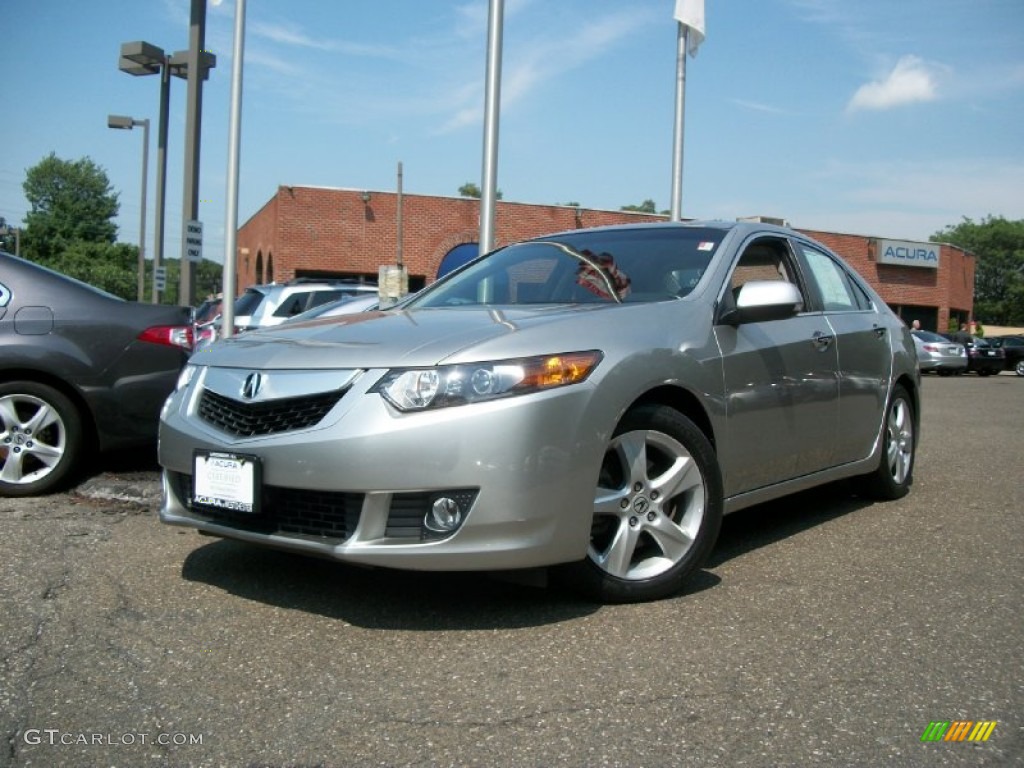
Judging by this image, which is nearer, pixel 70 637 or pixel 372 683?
pixel 372 683

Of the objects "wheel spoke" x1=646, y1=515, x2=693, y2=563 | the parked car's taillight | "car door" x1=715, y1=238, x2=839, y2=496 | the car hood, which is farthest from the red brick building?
"wheel spoke" x1=646, y1=515, x2=693, y2=563

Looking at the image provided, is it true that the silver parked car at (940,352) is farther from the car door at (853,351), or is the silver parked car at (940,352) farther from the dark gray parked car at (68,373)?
the dark gray parked car at (68,373)

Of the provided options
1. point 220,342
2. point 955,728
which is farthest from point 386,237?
point 955,728

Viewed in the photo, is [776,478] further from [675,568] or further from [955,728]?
[955,728]

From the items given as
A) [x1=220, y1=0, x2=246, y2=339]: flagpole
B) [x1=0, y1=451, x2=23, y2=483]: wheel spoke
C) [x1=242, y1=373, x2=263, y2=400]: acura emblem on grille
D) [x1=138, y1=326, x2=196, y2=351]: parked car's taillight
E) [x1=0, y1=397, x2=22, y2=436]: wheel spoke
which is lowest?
[x1=0, y1=451, x2=23, y2=483]: wheel spoke

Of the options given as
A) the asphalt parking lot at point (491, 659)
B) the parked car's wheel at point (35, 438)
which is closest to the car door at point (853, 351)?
the asphalt parking lot at point (491, 659)

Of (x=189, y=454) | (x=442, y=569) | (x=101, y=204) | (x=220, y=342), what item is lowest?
(x=442, y=569)

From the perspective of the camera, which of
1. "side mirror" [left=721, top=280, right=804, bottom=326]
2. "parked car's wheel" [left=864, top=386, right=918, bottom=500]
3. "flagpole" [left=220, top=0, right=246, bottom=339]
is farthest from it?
"flagpole" [left=220, top=0, right=246, bottom=339]

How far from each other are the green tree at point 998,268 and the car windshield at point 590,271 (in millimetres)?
100048

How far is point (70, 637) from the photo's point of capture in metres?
3.25

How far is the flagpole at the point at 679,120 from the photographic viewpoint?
12.1m

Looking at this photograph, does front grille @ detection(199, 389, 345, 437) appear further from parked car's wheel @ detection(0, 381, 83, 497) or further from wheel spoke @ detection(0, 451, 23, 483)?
wheel spoke @ detection(0, 451, 23, 483)

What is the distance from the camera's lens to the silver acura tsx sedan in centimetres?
322

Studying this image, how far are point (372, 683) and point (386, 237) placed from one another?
94.0ft
